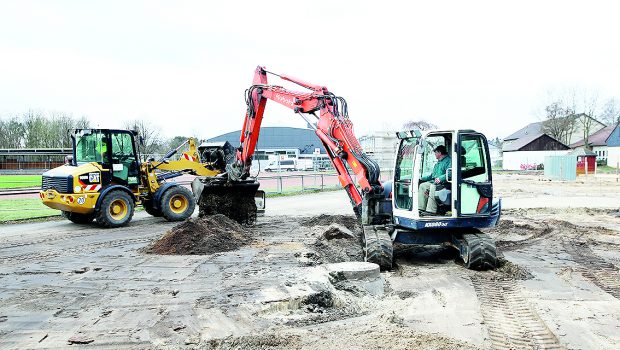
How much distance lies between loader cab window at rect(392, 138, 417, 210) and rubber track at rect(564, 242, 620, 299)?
9.60 ft

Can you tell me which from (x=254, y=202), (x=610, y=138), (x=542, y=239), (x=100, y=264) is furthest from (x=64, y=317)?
(x=610, y=138)

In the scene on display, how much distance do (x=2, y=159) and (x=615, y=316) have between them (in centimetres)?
3894

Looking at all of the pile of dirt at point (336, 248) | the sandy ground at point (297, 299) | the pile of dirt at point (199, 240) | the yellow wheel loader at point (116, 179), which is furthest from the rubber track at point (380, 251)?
the yellow wheel loader at point (116, 179)

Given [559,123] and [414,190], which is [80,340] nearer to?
[414,190]

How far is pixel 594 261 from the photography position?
351 inches

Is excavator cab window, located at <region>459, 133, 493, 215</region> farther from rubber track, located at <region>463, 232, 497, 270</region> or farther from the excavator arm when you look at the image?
the excavator arm

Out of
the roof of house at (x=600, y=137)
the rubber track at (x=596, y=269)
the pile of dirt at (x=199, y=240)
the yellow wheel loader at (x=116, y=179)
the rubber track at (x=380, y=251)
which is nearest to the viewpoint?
the rubber track at (x=596, y=269)

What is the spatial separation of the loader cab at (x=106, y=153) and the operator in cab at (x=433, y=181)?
28.9 feet

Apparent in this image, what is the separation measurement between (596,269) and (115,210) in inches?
440

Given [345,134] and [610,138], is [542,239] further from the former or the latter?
[610,138]

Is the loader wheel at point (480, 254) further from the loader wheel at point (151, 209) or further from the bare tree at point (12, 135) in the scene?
the bare tree at point (12, 135)

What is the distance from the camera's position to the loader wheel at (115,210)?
43.1ft

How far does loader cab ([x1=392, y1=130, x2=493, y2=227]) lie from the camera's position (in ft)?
26.3

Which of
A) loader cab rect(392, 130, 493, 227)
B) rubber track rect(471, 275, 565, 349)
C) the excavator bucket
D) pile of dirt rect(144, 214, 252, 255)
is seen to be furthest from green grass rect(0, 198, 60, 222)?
rubber track rect(471, 275, 565, 349)
